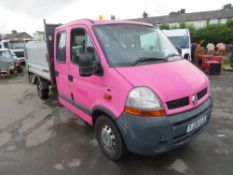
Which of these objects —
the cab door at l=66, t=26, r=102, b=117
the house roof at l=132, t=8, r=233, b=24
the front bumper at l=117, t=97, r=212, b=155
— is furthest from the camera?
the house roof at l=132, t=8, r=233, b=24

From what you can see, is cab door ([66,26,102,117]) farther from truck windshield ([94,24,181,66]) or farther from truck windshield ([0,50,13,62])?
truck windshield ([0,50,13,62])

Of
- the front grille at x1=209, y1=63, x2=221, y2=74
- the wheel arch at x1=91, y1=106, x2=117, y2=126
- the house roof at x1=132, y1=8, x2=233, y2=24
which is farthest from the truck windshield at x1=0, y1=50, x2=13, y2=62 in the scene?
the house roof at x1=132, y1=8, x2=233, y2=24

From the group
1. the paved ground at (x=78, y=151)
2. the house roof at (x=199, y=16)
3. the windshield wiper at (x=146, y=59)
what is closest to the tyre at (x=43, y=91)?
the paved ground at (x=78, y=151)

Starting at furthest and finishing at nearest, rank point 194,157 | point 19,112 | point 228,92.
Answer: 1. point 228,92
2. point 19,112
3. point 194,157

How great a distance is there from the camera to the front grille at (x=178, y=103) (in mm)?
2311

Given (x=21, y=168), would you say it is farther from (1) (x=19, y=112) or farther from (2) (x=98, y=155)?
(1) (x=19, y=112)

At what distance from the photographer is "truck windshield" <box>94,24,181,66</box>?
2.76 metres

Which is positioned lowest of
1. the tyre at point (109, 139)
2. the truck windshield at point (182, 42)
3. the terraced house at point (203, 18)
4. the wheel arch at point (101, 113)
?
the tyre at point (109, 139)

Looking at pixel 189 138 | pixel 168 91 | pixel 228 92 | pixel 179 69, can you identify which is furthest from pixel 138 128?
pixel 228 92

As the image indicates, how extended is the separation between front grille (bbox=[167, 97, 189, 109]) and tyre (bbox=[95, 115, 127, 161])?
0.80 metres

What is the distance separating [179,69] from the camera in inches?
110

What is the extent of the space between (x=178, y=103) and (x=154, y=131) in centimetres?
47

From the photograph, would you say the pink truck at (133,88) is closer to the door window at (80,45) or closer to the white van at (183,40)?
the door window at (80,45)

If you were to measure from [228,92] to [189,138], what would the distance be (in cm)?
490
